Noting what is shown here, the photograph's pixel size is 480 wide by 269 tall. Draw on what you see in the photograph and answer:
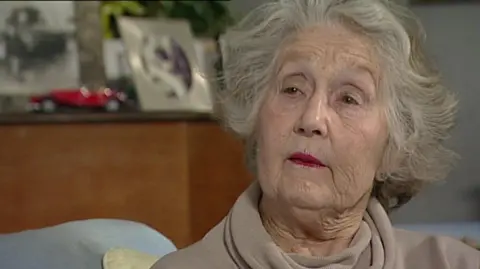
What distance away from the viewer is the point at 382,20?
138 centimetres

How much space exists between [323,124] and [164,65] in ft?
4.56

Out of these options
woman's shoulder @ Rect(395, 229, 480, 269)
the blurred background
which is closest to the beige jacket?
woman's shoulder @ Rect(395, 229, 480, 269)

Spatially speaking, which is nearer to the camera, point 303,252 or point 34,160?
point 303,252

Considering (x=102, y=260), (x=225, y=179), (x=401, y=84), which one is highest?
(x=401, y=84)

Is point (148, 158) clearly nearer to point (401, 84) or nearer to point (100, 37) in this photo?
point (100, 37)

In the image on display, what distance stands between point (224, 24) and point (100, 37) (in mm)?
435

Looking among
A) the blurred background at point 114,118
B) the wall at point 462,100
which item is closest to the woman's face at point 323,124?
the blurred background at point 114,118

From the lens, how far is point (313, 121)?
1.32 m

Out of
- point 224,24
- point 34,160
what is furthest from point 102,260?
point 224,24

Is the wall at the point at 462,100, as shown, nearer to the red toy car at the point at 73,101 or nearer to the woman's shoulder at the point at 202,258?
the red toy car at the point at 73,101

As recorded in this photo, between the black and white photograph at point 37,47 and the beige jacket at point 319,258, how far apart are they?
4.45ft

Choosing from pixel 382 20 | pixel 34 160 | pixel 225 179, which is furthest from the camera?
pixel 225 179

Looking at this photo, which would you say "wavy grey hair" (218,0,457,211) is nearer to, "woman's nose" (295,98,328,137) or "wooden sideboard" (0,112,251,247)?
Answer: "woman's nose" (295,98,328,137)

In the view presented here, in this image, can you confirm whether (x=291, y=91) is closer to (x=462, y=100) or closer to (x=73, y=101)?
(x=73, y=101)
